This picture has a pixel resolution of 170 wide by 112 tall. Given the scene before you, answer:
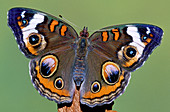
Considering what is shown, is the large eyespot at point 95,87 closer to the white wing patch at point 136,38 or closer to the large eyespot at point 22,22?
the white wing patch at point 136,38

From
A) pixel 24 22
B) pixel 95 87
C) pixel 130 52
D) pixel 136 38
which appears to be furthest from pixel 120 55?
pixel 24 22

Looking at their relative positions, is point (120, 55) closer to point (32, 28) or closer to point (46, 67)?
point (46, 67)

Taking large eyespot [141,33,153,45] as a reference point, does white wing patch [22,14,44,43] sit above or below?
above

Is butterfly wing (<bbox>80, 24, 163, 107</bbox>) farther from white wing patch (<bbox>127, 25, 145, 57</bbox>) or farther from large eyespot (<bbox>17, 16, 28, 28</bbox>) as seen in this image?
large eyespot (<bbox>17, 16, 28, 28</bbox>)

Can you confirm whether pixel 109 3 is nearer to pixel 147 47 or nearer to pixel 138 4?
pixel 138 4

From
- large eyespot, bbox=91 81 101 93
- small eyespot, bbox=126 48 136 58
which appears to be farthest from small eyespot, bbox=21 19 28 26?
small eyespot, bbox=126 48 136 58

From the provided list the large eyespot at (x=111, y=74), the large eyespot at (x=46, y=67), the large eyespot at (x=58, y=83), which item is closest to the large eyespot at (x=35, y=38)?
the large eyespot at (x=46, y=67)

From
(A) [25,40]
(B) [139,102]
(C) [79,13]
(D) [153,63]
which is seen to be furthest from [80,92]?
(C) [79,13]
